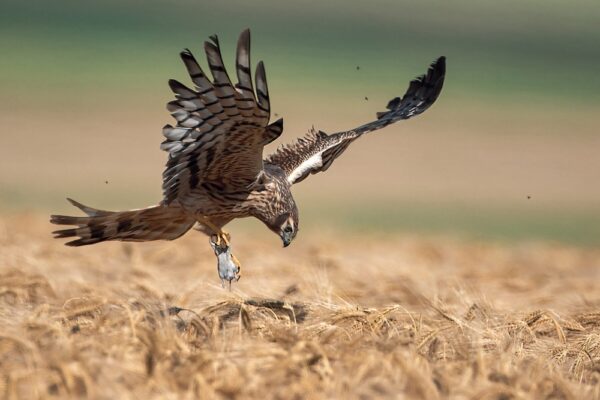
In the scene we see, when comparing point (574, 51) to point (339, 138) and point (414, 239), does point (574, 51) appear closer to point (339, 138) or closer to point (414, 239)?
point (414, 239)

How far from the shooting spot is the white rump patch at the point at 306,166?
33.3 feet

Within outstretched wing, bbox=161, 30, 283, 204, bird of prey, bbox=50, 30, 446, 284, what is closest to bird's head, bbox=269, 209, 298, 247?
bird of prey, bbox=50, 30, 446, 284

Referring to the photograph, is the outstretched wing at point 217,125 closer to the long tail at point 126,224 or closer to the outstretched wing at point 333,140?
the long tail at point 126,224

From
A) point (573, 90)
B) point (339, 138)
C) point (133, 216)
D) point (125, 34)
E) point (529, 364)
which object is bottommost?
point (529, 364)

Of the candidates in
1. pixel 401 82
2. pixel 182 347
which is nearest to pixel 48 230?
pixel 182 347

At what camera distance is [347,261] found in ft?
38.3

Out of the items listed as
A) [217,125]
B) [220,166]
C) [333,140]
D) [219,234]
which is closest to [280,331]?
[217,125]

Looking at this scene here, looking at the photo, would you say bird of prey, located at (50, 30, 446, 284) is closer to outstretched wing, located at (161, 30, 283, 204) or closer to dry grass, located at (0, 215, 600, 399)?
outstretched wing, located at (161, 30, 283, 204)

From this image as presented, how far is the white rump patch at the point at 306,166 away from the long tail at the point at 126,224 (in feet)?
3.50

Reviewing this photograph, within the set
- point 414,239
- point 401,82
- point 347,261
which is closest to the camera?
point 347,261

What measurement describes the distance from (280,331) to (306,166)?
3.75m

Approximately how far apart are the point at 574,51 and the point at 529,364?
60.5 meters

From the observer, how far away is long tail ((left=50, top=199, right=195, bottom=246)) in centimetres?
890

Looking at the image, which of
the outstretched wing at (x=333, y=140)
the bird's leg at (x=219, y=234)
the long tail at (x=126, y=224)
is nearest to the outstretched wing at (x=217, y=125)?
the long tail at (x=126, y=224)
